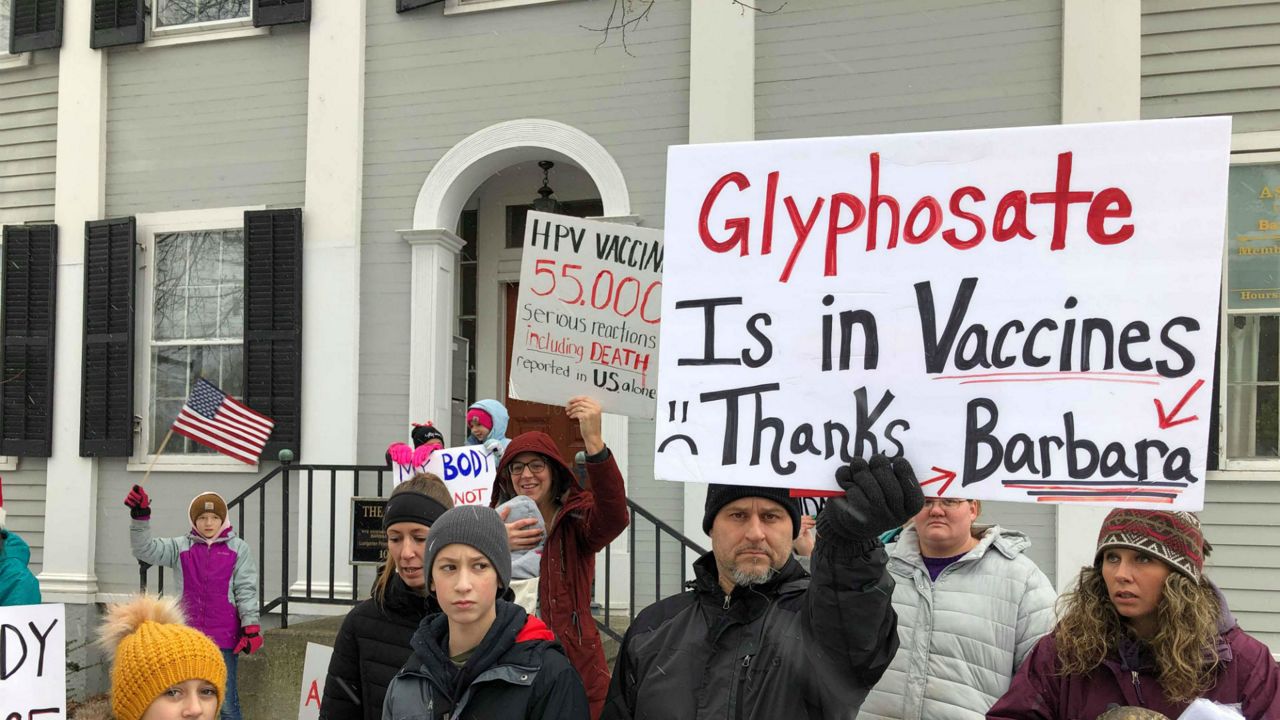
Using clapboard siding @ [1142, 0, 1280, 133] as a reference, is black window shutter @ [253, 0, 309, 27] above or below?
above

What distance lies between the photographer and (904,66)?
24.1ft

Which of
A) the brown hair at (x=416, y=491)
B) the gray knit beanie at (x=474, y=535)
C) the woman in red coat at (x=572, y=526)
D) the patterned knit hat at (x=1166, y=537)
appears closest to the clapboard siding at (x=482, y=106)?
the woman in red coat at (x=572, y=526)

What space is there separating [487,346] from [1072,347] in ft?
24.1

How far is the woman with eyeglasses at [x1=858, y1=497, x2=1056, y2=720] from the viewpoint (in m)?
3.00

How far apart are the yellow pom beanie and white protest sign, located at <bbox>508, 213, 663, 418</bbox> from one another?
196 centimetres

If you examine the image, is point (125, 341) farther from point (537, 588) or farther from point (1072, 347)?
point (1072, 347)

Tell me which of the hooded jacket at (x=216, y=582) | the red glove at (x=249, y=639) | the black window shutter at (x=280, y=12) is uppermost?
the black window shutter at (x=280, y=12)

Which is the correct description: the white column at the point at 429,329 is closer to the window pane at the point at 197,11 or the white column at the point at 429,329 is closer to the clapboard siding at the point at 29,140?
the window pane at the point at 197,11

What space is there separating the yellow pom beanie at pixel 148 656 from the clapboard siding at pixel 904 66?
5.78m

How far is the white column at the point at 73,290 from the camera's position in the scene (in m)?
8.92

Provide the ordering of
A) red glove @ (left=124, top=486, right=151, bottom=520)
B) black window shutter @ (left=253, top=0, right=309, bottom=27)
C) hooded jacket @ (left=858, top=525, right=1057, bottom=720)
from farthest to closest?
black window shutter @ (left=253, top=0, right=309, bottom=27) < red glove @ (left=124, top=486, right=151, bottom=520) < hooded jacket @ (left=858, top=525, right=1057, bottom=720)

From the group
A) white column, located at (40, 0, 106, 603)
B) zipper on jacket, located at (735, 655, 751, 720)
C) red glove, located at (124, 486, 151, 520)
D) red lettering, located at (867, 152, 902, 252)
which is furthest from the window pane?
zipper on jacket, located at (735, 655, 751, 720)

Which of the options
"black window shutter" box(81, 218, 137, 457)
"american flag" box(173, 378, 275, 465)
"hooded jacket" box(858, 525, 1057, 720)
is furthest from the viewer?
"black window shutter" box(81, 218, 137, 457)

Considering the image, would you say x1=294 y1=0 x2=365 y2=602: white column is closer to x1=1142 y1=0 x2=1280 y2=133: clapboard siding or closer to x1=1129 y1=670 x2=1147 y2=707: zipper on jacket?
x1=1142 y1=0 x2=1280 y2=133: clapboard siding
